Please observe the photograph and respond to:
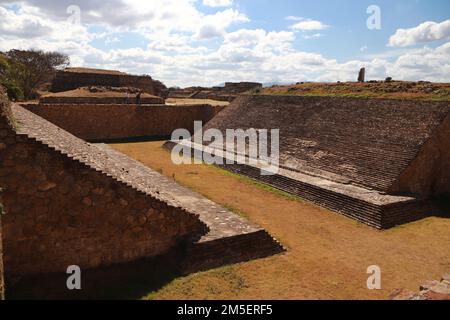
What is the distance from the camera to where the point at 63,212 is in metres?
7.30

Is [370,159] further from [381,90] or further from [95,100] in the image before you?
[95,100]

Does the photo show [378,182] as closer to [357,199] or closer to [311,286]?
[357,199]

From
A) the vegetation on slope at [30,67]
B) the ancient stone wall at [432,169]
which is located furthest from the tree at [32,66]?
the ancient stone wall at [432,169]

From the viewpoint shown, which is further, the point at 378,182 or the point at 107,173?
the point at 378,182

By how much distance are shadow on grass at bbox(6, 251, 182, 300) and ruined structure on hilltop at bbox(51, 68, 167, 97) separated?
3292 centimetres

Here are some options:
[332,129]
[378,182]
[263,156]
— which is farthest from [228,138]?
[378,182]

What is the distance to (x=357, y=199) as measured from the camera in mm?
11930

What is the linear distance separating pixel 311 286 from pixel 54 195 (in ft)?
18.4

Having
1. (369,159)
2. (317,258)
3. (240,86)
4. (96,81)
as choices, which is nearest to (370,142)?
(369,159)

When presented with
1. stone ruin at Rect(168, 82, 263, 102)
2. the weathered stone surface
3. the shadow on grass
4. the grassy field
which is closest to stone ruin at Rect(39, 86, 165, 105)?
the grassy field

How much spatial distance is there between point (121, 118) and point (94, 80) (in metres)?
15.0

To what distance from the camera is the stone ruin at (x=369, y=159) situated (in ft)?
39.8

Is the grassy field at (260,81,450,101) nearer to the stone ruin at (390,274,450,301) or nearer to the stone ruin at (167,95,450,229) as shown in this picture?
the stone ruin at (167,95,450,229)

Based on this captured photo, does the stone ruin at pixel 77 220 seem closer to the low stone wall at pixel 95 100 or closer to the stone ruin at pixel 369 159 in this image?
the stone ruin at pixel 369 159
